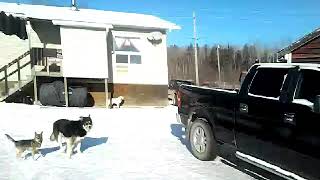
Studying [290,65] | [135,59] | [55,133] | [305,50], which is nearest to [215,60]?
[135,59]

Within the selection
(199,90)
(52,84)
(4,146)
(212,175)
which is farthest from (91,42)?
(212,175)

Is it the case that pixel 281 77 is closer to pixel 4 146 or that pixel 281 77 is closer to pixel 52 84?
pixel 4 146

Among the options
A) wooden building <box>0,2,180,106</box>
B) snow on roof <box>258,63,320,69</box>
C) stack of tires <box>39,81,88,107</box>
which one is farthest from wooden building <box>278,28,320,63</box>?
snow on roof <box>258,63,320,69</box>

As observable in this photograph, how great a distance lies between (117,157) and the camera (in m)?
9.34

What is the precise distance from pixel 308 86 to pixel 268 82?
36.9 inches

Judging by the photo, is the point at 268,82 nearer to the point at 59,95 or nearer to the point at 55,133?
the point at 55,133

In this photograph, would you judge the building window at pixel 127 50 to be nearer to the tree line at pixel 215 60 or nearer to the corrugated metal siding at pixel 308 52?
the corrugated metal siding at pixel 308 52

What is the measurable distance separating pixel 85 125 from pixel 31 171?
1629 mm

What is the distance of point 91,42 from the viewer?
2062cm

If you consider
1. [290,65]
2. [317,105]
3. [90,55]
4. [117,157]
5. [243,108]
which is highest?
[90,55]

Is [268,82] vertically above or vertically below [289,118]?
above

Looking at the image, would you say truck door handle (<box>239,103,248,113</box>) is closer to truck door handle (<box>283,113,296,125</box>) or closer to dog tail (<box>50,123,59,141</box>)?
truck door handle (<box>283,113,296,125</box>)

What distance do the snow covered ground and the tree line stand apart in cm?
8013

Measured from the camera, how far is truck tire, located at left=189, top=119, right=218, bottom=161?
8688 mm
